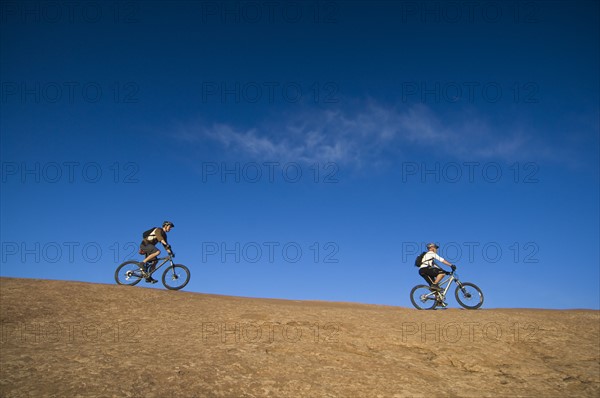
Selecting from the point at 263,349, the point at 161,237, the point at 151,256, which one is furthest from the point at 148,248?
the point at 263,349

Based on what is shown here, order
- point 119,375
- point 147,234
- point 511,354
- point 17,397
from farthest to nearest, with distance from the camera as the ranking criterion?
point 147,234 → point 511,354 → point 119,375 → point 17,397

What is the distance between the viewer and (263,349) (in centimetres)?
875

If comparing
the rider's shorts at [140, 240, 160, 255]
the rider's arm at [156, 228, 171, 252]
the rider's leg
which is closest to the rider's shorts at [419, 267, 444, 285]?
the rider's arm at [156, 228, 171, 252]

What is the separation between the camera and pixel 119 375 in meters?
6.99

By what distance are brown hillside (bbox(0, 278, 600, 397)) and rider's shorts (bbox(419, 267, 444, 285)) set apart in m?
2.95

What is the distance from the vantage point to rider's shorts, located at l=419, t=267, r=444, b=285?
15906 mm

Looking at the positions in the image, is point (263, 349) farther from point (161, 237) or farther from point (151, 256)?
point (151, 256)

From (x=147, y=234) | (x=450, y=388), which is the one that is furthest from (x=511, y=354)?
(x=147, y=234)

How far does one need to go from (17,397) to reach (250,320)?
5382 mm

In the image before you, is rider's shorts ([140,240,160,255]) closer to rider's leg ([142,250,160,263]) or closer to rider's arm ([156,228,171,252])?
rider's leg ([142,250,160,263])

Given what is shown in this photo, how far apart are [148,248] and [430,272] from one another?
36.0 feet

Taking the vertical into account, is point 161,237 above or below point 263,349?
above

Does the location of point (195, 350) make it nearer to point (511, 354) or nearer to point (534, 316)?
point (511, 354)

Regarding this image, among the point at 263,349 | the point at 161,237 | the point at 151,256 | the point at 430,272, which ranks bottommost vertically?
the point at 263,349
